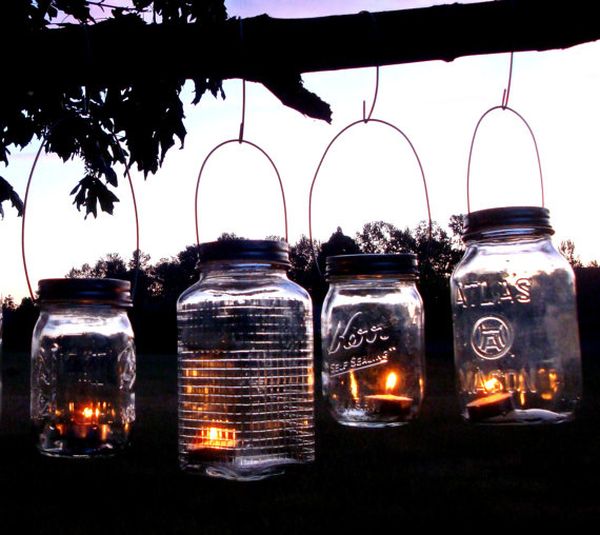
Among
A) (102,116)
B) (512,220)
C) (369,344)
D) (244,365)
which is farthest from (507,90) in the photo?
(102,116)

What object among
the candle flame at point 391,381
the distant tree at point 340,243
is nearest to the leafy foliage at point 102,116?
the distant tree at point 340,243

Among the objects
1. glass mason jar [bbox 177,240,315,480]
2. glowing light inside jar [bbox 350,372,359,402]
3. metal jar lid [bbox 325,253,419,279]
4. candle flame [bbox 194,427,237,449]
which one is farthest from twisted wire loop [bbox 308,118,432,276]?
candle flame [bbox 194,427,237,449]

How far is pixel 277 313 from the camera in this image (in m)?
0.92

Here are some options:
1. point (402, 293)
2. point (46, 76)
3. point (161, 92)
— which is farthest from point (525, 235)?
point (161, 92)

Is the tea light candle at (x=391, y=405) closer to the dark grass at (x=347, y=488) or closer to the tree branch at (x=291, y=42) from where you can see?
the dark grass at (x=347, y=488)

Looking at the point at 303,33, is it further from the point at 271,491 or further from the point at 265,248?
the point at 271,491

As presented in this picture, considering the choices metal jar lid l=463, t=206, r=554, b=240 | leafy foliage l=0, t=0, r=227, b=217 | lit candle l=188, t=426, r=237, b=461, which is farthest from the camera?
leafy foliage l=0, t=0, r=227, b=217

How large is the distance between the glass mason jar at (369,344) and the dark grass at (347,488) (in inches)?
5.8

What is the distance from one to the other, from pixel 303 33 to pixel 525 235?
441 mm

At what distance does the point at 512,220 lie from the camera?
114 centimetres

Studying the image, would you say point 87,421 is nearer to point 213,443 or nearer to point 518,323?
point 213,443

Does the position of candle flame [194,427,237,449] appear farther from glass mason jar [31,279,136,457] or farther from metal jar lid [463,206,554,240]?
metal jar lid [463,206,554,240]

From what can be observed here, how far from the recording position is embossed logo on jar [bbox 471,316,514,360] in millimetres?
1185

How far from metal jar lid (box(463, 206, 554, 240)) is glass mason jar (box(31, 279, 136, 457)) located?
0.52 metres
